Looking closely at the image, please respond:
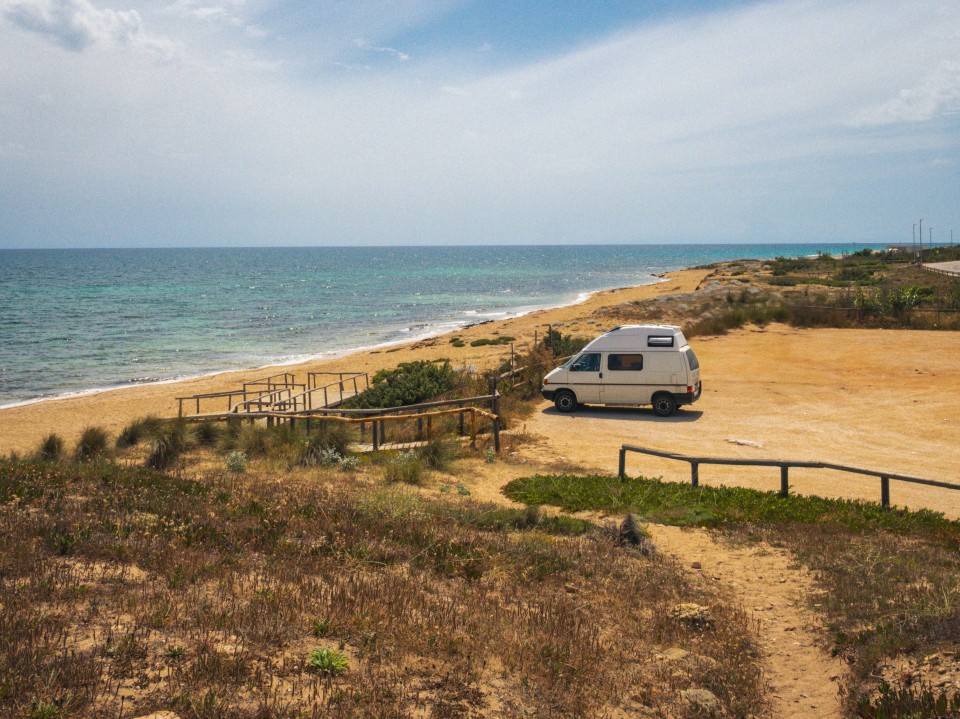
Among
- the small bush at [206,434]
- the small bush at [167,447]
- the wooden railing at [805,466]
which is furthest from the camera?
the small bush at [206,434]

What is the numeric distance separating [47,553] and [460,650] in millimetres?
4544

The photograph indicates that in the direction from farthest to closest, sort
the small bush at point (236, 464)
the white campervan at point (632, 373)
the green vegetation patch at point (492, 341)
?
the green vegetation patch at point (492, 341)
the white campervan at point (632, 373)
the small bush at point (236, 464)

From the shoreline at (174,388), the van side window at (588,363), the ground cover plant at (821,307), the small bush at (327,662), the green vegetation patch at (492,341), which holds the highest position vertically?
the ground cover plant at (821,307)

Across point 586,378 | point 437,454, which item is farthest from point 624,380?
point 437,454

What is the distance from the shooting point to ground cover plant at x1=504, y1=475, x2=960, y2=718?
5914 mm

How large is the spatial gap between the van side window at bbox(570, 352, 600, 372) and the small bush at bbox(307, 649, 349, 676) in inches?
643

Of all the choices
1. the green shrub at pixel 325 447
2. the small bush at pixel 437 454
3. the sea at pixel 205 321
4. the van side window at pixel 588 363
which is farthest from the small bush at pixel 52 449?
the sea at pixel 205 321

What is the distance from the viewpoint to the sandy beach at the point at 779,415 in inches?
585

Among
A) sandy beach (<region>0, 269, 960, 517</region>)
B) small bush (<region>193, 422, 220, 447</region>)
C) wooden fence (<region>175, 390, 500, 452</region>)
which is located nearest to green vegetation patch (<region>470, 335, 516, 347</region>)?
sandy beach (<region>0, 269, 960, 517</region>)

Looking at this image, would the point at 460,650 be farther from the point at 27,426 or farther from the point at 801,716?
the point at 27,426

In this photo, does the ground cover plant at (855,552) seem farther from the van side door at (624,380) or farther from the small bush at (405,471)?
the van side door at (624,380)

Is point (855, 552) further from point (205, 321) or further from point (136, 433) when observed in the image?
point (205, 321)

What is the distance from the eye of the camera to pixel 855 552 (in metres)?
9.02

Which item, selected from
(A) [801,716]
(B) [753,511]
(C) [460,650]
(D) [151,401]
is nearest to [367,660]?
(C) [460,650]
